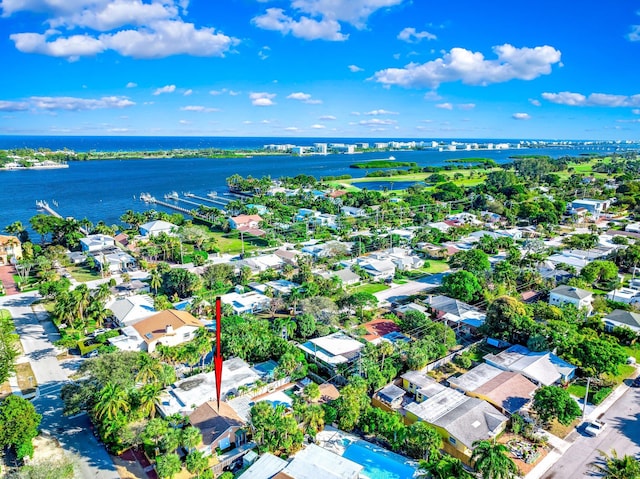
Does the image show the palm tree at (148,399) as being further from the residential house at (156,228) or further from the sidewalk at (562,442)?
the residential house at (156,228)

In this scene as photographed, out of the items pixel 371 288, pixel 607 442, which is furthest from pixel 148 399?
pixel 371 288

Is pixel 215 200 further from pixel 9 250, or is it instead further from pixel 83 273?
pixel 83 273

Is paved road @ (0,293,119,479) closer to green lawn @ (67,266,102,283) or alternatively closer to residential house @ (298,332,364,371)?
green lawn @ (67,266,102,283)

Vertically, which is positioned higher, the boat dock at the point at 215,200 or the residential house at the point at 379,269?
the boat dock at the point at 215,200

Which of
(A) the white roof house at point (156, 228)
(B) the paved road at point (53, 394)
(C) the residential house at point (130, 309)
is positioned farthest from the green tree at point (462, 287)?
(A) the white roof house at point (156, 228)

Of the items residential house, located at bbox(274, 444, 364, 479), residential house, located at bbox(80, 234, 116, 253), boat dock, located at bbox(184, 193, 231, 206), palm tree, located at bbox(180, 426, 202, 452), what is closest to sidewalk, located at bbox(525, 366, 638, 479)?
residential house, located at bbox(274, 444, 364, 479)

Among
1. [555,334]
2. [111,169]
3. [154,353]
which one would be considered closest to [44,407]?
[154,353]
